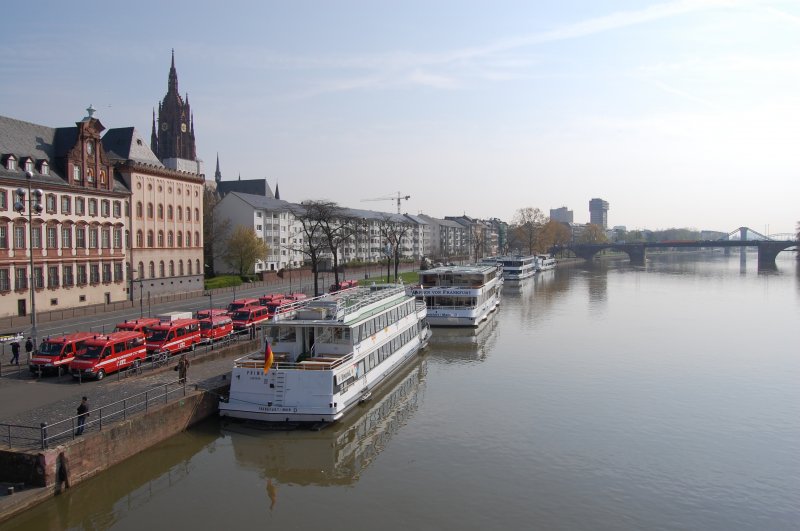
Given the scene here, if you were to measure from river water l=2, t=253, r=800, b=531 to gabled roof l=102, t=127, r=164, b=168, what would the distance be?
140 ft

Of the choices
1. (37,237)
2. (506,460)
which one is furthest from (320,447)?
(37,237)

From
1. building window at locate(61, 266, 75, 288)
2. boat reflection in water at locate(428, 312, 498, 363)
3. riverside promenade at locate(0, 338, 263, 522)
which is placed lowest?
boat reflection in water at locate(428, 312, 498, 363)

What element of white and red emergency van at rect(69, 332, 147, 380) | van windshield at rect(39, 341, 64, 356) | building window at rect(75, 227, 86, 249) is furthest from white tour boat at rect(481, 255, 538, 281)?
van windshield at rect(39, 341, 64, 356)

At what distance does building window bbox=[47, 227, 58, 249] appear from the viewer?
54031mm

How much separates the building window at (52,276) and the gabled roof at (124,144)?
18.3 metres

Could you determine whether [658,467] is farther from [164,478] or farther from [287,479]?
[164,478]

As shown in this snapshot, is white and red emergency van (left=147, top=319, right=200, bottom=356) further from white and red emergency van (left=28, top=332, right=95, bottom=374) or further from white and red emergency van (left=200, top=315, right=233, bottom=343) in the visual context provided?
white and red emergency van (left=28, top=332, right=95, bottom=374)

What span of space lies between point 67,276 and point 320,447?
38.4 m

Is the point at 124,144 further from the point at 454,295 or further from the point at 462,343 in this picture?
the point at 462,343

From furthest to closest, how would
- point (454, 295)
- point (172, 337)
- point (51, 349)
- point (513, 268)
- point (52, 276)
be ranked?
point (513, 268) < point (454, 295) < point (52, 276) < point (172, 337) < point (51, 349)

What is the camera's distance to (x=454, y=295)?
62.9 m

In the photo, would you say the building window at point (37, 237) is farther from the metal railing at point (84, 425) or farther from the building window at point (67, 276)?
the metal railing at point (84, 425)

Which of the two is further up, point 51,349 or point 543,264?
point 543,264

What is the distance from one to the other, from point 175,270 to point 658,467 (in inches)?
2419
